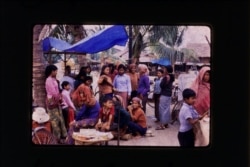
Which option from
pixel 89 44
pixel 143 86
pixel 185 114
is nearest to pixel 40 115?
Result: pixel 89 44

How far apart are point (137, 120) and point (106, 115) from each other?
19 cm

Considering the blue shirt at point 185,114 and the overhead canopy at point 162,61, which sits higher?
the overhead canopy at point 162,61

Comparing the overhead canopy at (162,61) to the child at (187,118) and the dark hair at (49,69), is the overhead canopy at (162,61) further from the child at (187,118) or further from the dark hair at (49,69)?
the dark hair at (49,69)

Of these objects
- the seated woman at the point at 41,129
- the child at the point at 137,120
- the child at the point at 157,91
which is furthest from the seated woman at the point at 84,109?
the child at the point at 157,91

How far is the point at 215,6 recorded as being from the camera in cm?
254

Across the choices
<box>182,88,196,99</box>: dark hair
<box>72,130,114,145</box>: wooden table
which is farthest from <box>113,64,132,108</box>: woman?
<box>182,88,196,99</box>: dark hair

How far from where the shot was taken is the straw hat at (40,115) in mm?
2537

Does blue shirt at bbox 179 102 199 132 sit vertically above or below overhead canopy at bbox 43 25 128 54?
below

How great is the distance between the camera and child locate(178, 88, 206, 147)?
8.26ft

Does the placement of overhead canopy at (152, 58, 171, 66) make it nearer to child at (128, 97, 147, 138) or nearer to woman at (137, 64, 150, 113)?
woman at (137, 64, 150, 113)

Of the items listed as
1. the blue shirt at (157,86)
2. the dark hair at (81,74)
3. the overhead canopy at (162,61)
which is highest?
the overhead canopy at (162,61)

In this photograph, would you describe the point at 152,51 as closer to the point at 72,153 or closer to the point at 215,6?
the point at 215,6

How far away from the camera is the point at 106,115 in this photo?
2.53 metres

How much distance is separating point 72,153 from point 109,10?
896 mm
